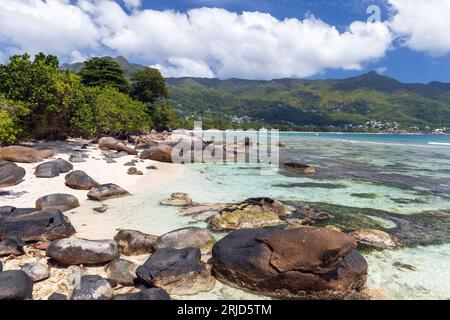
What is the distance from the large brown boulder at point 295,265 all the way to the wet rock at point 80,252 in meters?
2.94

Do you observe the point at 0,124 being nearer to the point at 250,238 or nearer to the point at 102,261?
the point at 102,261

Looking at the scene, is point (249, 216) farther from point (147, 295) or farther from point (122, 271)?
point (147, 295)

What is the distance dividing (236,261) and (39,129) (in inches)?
1042

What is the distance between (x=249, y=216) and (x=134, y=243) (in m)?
4.83

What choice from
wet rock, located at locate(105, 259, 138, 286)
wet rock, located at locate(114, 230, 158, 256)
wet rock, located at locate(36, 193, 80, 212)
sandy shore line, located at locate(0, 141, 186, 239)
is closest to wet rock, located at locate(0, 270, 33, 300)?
wet rock, located at locate(105, 259, 138, 286)

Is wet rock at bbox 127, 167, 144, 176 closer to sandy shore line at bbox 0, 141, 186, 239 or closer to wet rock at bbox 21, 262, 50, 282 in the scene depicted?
sandy shore line at bbox 0, 141, 186, 239

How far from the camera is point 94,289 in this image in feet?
21.6

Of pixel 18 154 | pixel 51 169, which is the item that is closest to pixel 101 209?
pixel 51 169

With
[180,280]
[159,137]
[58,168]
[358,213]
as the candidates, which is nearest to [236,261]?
[180,280]

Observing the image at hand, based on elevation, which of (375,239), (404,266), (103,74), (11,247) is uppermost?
(103,74)

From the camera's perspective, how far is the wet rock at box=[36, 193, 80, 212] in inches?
494

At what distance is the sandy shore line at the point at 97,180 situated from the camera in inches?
451

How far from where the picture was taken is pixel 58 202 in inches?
→ 509

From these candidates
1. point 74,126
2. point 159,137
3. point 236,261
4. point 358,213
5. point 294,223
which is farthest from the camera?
point 159,137
